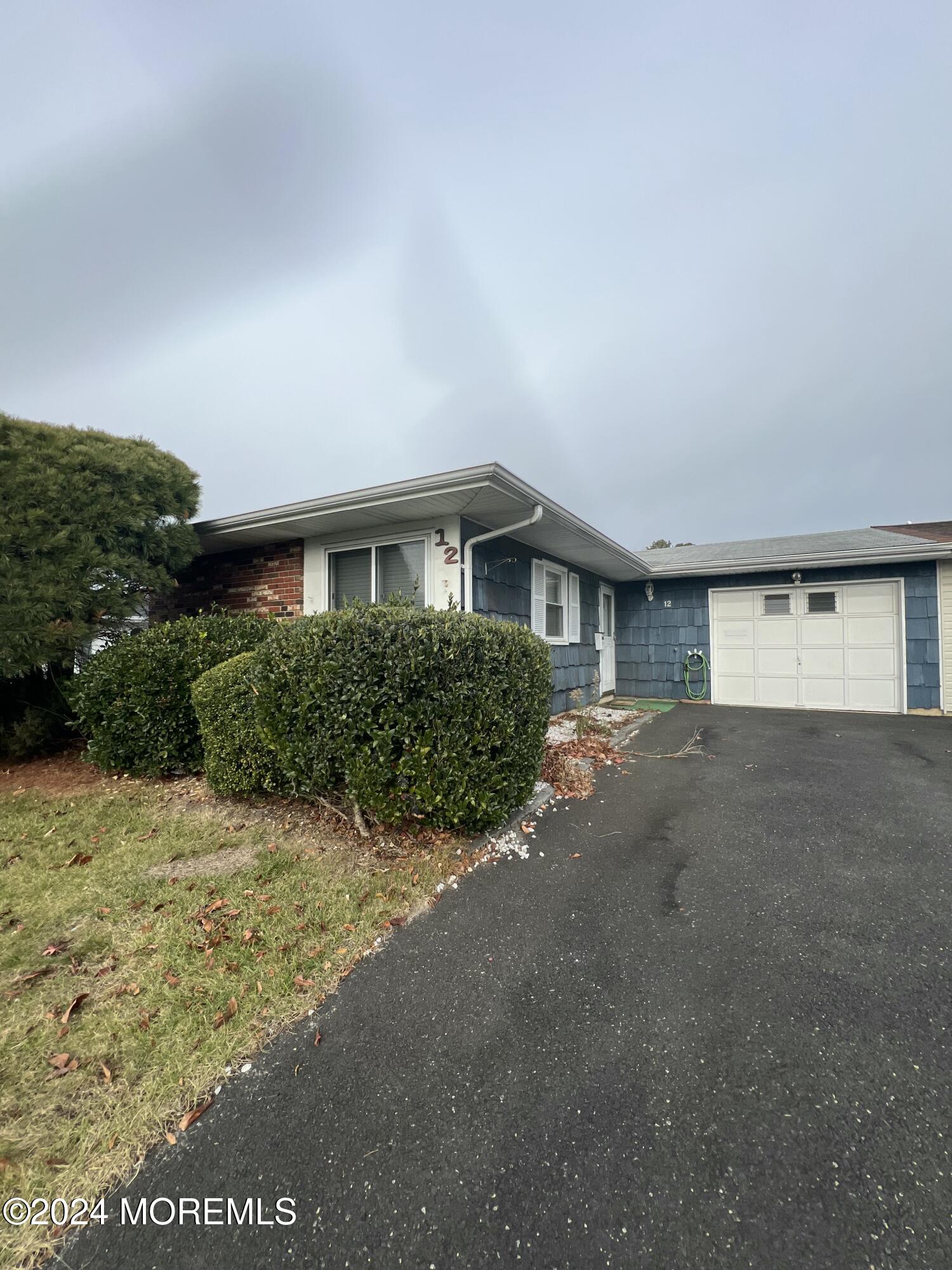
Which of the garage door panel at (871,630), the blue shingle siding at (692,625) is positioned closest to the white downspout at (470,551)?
the blue shingle siding at (692,625)

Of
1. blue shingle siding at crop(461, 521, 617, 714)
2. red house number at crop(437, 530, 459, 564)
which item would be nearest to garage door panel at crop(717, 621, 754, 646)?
blue shingle siding at crop(461, 521, 617, 714)

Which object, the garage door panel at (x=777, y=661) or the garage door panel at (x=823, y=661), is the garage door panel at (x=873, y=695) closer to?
the garage door panel at (x=823, y=661)

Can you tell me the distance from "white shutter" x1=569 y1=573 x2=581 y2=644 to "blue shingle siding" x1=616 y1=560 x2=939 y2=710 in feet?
8.24

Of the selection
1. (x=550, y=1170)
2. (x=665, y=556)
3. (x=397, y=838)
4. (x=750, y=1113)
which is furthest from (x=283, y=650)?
(x=665, y=556)

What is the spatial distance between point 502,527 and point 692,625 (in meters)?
5.91

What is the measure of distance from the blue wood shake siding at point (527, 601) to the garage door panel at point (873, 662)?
4.54 metres

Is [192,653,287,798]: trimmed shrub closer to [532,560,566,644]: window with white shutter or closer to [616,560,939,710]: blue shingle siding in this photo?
[532,560,566,644]: window with white shutter

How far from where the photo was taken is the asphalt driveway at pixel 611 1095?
1.20 metres

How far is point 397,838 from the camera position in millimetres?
3383

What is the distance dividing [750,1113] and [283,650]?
126 inches

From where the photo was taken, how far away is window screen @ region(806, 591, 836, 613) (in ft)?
30.0

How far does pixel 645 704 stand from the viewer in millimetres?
9867

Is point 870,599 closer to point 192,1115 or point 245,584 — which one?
point 245,584

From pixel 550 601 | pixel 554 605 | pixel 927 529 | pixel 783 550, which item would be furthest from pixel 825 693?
pixel 927 529
